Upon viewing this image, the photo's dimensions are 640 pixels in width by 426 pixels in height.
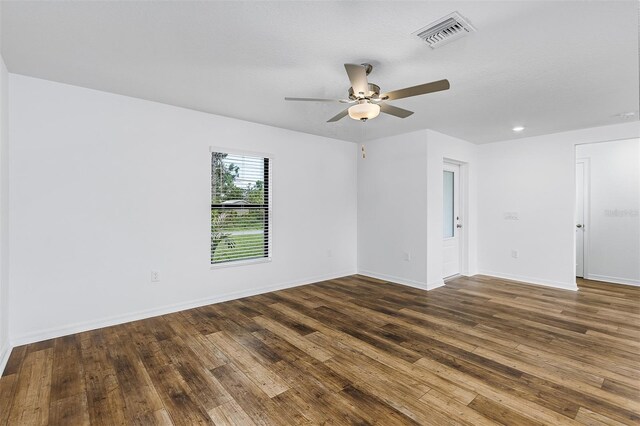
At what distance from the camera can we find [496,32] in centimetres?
216

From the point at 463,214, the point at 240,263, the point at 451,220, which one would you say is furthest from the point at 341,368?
the point at 463,214

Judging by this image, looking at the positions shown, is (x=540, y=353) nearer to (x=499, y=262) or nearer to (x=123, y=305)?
(x=499, y=262)

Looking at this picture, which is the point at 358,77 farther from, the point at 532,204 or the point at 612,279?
the point at 612,279

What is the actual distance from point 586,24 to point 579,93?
155cm

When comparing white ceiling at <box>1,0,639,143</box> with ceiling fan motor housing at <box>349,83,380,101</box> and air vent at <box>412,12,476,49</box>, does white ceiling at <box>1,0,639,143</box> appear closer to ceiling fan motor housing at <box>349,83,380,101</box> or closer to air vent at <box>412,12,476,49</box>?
air vent at <box>412,12,476,49</box>

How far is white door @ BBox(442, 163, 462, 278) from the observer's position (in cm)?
556

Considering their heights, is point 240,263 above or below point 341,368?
above

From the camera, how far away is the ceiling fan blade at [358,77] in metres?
2.15

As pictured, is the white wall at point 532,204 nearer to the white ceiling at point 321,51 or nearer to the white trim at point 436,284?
the white ceiling at point 321,51

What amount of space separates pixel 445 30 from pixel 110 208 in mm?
3645

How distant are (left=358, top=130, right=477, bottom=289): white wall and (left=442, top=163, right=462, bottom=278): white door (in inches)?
8.3

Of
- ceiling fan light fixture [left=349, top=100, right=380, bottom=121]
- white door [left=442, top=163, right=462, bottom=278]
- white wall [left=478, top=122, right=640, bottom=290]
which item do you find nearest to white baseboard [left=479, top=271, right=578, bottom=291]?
white wall [left=478, top=122, right=640, bottom=290]

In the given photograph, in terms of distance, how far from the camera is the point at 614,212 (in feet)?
17.2

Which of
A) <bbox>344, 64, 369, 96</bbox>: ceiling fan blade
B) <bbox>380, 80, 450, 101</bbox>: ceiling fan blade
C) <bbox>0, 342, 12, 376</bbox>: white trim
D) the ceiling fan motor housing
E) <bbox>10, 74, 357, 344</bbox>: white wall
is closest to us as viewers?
<bbox>344, 64, 369, 96</bbox>: ceiling fan blade
